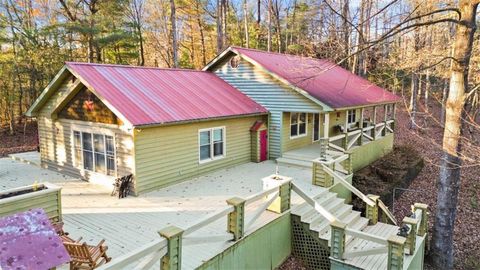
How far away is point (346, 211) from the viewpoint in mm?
10320

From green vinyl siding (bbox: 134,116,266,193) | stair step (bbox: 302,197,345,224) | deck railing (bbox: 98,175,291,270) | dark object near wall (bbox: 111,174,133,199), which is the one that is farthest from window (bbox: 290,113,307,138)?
dark object near wall (bbox: 111,174,133,199)

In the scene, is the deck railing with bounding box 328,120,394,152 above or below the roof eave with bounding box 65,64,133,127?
below

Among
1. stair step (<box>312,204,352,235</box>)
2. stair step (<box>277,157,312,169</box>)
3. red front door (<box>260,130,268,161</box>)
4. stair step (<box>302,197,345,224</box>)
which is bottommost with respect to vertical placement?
stair step (<box>312,204,352,235</box>)

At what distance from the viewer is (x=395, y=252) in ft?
23.2

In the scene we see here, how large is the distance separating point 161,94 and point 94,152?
10.2 feet

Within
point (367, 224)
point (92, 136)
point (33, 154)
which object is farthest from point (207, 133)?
point (33, 154)

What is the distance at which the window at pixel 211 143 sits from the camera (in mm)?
12773

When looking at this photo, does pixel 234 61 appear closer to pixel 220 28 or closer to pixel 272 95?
pixel 272 95

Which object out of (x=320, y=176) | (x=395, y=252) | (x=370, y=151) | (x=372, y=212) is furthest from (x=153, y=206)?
(x=370, y=151)

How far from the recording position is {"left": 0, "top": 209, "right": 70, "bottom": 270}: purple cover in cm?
408

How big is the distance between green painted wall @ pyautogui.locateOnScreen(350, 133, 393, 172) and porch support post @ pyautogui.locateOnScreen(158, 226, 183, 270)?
29.2 feet

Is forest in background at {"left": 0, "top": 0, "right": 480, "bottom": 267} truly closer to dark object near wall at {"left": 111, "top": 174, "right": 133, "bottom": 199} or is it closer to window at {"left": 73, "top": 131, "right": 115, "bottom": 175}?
Result: dark object near wall at {"left": 111, "top": 174, "right": 133, "bottom": 199}

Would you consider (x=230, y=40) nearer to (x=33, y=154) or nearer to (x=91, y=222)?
(x=33, y=154)

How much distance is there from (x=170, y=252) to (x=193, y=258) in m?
1.13
